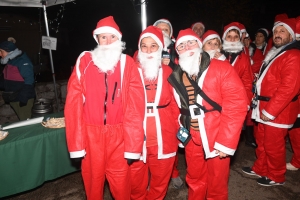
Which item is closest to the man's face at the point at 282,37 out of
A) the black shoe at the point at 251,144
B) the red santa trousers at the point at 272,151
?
the red santa trousers at the point at 272,151

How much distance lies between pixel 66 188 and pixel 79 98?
2.00 metres

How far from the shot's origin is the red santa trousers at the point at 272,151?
3.32 m

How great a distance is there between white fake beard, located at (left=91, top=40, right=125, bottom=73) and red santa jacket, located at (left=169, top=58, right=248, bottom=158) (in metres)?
0.97

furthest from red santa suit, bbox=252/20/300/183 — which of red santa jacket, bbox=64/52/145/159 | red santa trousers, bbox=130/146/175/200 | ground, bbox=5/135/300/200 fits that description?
red santa jacket, bbox=64/52/145/159

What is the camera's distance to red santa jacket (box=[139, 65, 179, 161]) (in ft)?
9.09

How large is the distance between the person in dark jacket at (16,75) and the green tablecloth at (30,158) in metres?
1.73

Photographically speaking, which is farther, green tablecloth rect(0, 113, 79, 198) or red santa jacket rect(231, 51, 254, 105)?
red santa jacket rect(231, 51, 254, 105)

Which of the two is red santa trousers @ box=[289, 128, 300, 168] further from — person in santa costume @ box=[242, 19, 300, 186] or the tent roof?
the tent roof

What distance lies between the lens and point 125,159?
8.46 feet

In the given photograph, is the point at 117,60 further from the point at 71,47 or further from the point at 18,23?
the point at 71,47

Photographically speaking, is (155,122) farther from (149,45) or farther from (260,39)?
(260,39)

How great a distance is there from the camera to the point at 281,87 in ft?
10.1

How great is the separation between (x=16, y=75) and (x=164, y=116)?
3.76m

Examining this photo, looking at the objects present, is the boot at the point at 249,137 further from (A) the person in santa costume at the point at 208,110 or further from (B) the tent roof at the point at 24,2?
(B) the tent roof at the point at 24,2
